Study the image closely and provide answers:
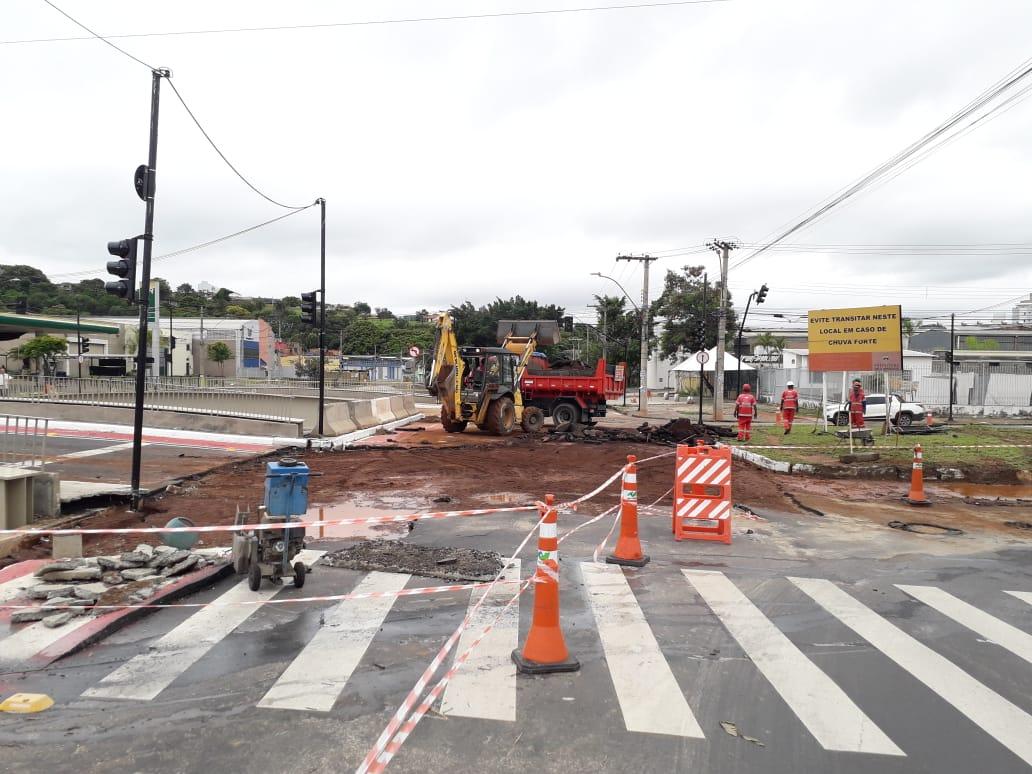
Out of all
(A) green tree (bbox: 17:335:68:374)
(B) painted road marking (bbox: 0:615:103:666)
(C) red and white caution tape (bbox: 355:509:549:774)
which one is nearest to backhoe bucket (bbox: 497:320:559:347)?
(C) red and white caution tape (bbox: 355:509:549:774)

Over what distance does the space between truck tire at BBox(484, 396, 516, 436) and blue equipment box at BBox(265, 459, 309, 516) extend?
16827 millimetres

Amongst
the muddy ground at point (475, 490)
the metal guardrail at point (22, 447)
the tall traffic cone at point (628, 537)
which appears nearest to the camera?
the tall traffic cone at point (628, 537)

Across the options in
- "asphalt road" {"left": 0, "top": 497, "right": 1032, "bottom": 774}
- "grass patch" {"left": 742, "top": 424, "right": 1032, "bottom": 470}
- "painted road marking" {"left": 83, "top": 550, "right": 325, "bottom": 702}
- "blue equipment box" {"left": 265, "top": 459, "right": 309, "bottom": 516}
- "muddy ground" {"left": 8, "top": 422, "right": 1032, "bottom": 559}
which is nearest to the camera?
"asphalt road" {"left": 0, "top": 497, "right": 1032, "bottom": 774}

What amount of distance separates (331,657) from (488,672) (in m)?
1.13

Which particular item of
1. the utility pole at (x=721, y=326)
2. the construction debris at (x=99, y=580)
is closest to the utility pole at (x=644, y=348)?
the utility pole at (x=721, y=326)

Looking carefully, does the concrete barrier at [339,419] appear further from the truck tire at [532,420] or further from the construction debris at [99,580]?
the construction debris at [99,580]

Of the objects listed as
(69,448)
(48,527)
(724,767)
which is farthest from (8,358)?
(724,767)

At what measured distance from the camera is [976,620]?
254 inches

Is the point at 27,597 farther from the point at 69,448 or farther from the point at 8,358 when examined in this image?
the point at 8,358

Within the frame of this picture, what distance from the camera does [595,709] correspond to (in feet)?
14.9

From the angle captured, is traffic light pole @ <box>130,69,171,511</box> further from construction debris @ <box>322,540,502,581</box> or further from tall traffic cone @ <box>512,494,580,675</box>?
tall traffic cone @ <box>512,494,580,675</box>

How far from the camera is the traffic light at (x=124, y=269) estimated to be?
10.2 m

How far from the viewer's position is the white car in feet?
96.7

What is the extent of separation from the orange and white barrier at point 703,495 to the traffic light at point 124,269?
768cm
